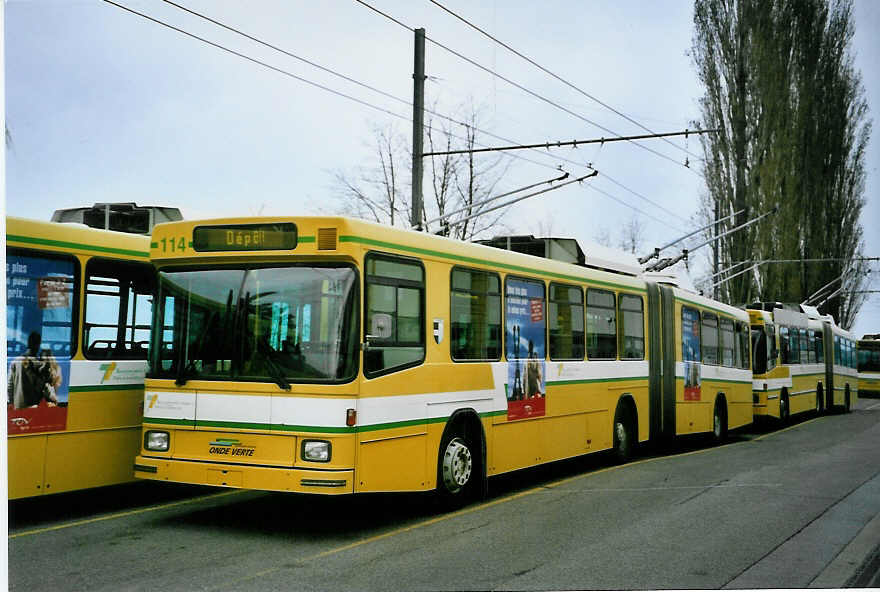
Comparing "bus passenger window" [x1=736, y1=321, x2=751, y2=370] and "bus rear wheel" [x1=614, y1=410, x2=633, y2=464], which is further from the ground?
"bus passenger window" [x1=736, y1=321, x2=751, y2=370]

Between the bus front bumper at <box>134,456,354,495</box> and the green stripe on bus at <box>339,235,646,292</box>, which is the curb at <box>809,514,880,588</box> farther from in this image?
the green stripe on bus at <box>339,235,646,292</box>

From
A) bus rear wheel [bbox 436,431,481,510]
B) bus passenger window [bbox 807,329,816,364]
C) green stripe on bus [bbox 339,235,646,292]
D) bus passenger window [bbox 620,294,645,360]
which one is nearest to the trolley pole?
bus passenger window [bbox 620,294,645,360]

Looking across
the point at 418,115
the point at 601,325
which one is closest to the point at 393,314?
the point at 601,325

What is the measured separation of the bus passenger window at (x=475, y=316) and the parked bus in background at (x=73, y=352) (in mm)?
2876

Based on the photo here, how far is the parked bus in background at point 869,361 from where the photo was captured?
38156 millimetres

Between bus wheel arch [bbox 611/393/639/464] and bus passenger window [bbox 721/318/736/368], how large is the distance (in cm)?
492

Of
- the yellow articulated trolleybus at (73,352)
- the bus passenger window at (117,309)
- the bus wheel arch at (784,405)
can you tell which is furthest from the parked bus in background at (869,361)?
the yellow articulated trolleybus at (73,352)

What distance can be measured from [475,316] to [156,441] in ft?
10.7

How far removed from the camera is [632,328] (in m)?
13.7

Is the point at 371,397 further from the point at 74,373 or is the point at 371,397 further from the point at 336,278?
the point at 74,373

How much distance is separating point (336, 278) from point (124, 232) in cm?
263

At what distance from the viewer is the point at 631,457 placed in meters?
14.1

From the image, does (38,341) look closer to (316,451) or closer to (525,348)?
(316,451)

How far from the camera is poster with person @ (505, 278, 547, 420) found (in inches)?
403
